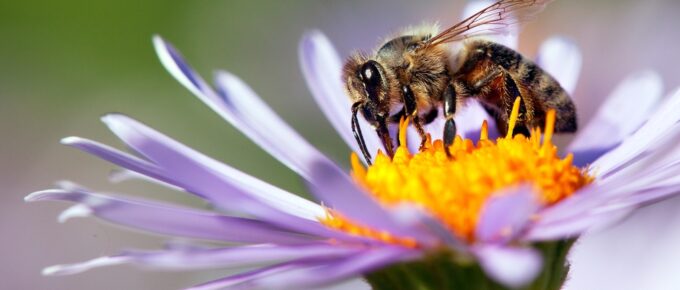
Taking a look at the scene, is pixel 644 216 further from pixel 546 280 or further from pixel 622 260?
pixel 546 280

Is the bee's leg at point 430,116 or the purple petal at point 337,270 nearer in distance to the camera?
the purple petal at point 337,270

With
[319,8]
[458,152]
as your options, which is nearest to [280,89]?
[319,8]

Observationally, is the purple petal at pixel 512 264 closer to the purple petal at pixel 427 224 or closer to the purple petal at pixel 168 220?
the purple petal at pixel 427 224

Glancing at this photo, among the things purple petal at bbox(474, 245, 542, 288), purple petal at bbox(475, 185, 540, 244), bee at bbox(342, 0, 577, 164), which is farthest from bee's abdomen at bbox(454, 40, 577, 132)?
purple petal at bbox(474, 245, 542, 288)

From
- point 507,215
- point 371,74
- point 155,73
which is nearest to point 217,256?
point 507,215

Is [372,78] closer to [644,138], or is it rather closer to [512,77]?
[512,77]

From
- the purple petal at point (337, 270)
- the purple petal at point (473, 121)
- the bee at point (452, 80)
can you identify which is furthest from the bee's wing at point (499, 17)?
the purple petal at point (337, 270)
